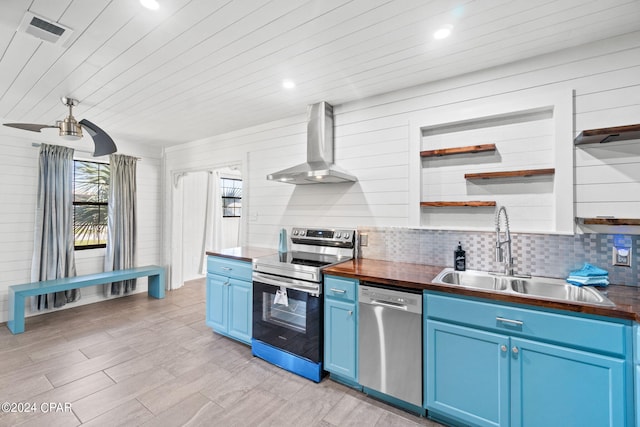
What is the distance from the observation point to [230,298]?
3.07 m

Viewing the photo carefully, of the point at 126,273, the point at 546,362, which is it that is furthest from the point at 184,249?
A: the point at 546,362

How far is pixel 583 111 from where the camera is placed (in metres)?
1.99

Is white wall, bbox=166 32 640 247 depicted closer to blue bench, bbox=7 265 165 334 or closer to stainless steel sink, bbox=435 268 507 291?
stainless steel sink, bbox=435 268 507 291

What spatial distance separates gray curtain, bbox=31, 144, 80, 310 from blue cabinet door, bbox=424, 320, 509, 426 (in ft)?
15.9

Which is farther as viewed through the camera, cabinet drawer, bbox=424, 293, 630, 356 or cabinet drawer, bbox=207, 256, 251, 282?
cabinet drawer, bbox=207, 256, 251, 282

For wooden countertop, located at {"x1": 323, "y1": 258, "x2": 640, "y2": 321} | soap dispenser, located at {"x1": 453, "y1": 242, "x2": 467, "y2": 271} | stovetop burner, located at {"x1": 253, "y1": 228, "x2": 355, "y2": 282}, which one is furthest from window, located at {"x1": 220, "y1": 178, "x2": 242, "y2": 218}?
soap dispenser, located at {"x1": 453, "y1": 242, "x2": 467, "y2": 271}

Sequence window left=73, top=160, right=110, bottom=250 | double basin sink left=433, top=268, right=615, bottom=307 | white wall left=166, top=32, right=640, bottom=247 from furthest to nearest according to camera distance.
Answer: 1. window left=73, top=160, right=110, bottom=250
2. white wall left=166, top=32, right=640, bottom=247
3. double basin sink left=433, top=268, right=615, bottom=307

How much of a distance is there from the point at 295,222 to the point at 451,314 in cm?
207

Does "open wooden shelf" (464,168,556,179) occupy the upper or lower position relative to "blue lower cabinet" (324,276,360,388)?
upper

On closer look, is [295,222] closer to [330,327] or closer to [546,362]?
[330,327]

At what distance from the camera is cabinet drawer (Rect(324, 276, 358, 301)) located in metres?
2.21

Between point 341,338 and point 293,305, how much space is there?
513 mm

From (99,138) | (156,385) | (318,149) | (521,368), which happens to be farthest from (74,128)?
(521,368)

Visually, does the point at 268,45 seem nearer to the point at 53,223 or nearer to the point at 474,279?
the point at 474,279
